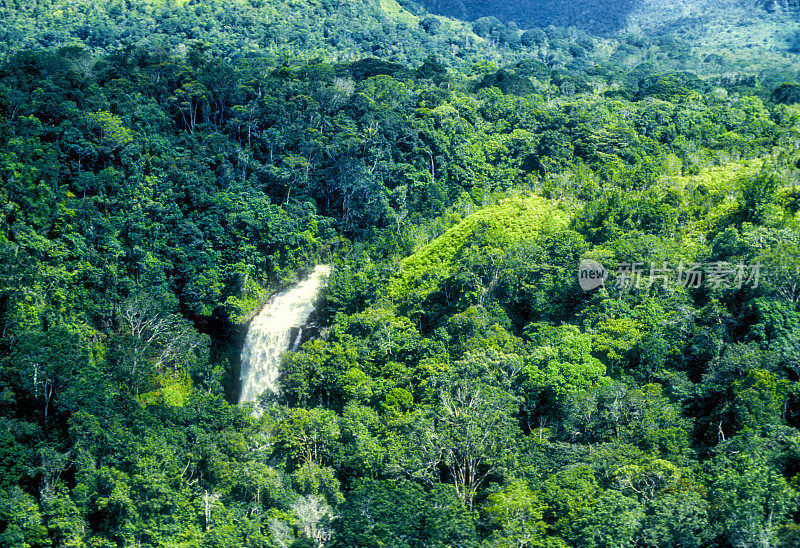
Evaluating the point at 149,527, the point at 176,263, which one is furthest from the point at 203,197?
the point at 149,527

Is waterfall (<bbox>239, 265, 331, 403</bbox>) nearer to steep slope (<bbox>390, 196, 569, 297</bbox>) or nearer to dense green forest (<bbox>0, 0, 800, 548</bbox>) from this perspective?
dense green forest (<bbox>0, 0, 800, 548</bbox>)

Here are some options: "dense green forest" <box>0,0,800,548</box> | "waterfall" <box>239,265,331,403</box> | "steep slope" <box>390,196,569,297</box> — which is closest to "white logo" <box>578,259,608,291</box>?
"dense green forest" <box>0,0,800,548</box>

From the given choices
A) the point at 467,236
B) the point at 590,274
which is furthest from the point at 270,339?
the point at 590,274

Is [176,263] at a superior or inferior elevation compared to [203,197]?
inferior

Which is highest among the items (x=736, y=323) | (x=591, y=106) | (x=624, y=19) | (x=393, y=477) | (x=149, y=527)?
(x=624, y=19)

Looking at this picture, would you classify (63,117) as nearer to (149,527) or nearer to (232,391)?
(232,391)

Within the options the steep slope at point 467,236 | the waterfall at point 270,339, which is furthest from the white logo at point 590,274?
the waterfall at point 270,339

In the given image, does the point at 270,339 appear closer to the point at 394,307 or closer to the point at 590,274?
the point at 394,307
